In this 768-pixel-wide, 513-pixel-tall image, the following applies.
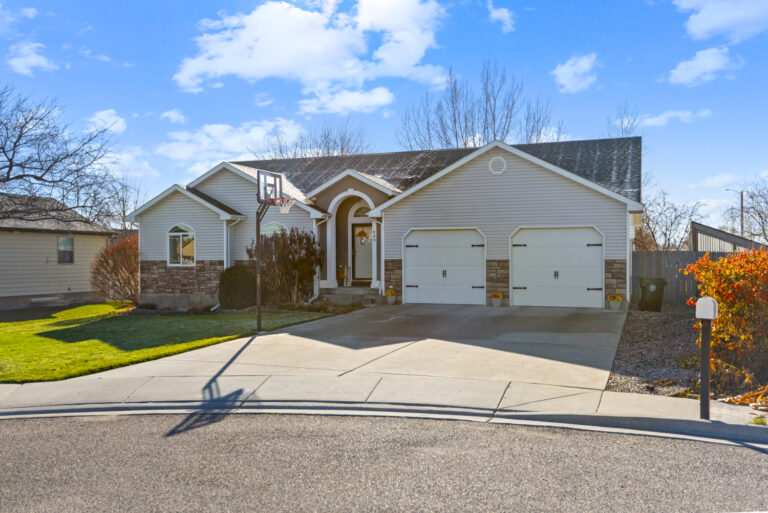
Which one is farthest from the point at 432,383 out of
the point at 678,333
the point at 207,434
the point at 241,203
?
the point at 241,203

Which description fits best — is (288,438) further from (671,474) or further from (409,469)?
(671,474)

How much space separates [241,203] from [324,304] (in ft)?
18.6

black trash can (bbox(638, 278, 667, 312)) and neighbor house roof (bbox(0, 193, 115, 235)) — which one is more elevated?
neighbor house roof (bbox(0, 193, 115, 235))

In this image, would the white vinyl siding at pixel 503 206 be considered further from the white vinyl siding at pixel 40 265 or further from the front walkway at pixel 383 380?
the white vinyl siding at pixel 40 265

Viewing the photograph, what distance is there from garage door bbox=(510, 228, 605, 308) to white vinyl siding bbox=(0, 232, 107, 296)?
812 inches

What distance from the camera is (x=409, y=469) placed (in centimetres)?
473

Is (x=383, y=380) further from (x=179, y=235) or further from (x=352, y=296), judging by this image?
(x=179, y=235)

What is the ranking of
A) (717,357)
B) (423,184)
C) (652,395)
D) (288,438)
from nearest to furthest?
(288,438), (652,395), (717,357), (423,184)

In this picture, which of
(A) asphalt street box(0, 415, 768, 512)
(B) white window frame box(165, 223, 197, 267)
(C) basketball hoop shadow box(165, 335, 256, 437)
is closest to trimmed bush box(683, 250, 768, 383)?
(A) asphalt street box(0, 415, 768, 512)

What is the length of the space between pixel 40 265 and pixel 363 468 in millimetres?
25978

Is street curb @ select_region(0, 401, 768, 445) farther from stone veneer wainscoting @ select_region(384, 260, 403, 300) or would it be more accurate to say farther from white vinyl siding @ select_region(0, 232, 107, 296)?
white vinyl siding @ select_region(0, 232, 107, 296)

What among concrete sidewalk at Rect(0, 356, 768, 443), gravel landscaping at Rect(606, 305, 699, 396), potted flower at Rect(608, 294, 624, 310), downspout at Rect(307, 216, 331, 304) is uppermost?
downspout at Rect(307, 216, 331, 304)

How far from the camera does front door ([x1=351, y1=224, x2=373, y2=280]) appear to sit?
19969mm

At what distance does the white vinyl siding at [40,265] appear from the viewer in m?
24.8
